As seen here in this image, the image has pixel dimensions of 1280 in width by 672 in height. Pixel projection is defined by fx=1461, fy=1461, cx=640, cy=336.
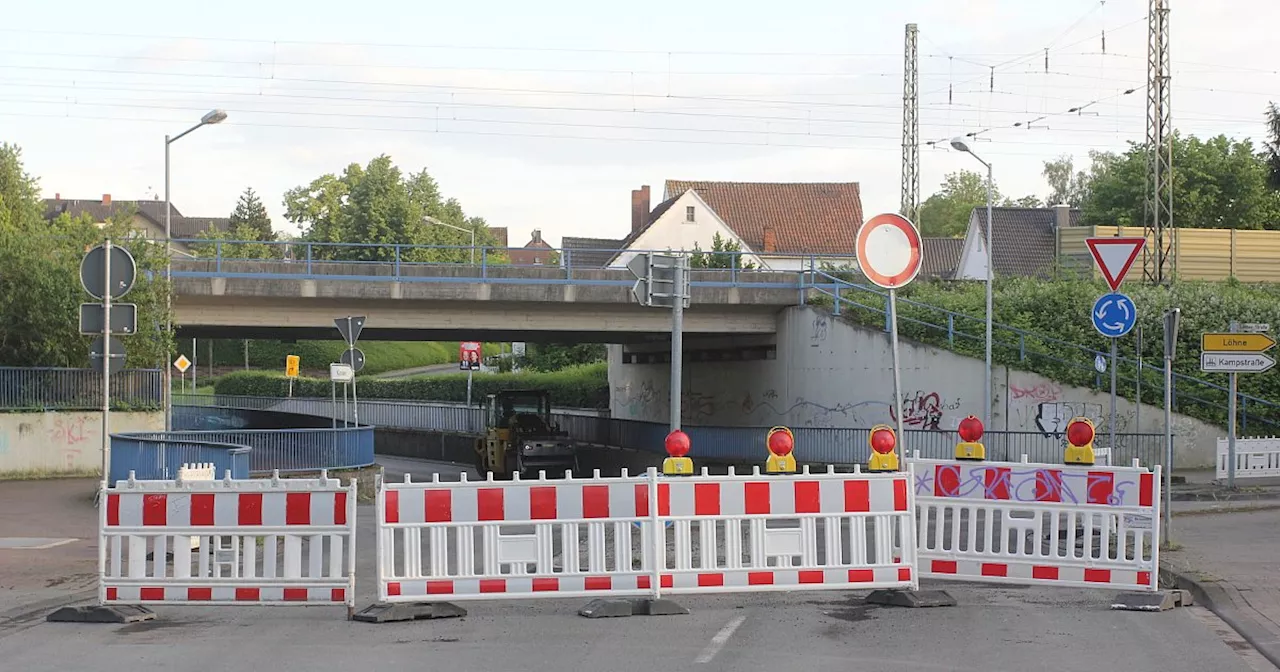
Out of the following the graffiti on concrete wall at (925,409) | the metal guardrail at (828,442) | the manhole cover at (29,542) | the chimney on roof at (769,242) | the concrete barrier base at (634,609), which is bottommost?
the manhole cover at (29,542)

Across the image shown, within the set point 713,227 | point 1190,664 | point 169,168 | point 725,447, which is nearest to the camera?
point 1190,664

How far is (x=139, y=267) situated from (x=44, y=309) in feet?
9.01

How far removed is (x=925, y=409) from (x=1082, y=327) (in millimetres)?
4854

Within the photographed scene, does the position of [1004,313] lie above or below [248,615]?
above

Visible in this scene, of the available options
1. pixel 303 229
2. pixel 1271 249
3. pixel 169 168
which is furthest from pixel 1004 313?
pixel 303 229

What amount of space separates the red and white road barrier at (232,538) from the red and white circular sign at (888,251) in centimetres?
471

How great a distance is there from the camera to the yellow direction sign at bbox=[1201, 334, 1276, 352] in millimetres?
21766

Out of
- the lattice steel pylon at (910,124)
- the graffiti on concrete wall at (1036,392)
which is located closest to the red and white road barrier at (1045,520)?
the graffiti on concrete wall at (1036,392)

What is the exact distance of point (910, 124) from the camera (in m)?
44.4

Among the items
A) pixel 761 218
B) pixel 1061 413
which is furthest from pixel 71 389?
pixel 761 218

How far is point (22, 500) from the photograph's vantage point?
24438 millimetres

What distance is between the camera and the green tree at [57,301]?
30.5m

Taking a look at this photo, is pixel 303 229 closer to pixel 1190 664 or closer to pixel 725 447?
pixel 725 447

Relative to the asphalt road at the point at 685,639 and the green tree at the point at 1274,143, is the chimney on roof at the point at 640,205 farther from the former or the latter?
the asphalt road at the point at 685,639
